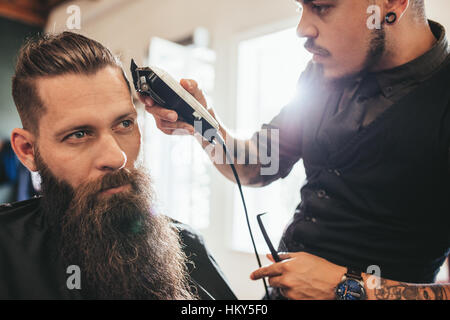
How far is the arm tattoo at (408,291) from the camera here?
895mm

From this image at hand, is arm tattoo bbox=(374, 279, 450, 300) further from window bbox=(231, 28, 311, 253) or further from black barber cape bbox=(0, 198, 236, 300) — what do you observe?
window bbox=(231, 28, 311, 253)

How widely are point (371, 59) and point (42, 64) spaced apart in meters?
1.07

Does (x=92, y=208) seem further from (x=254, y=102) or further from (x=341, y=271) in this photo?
(x=254, y=102)

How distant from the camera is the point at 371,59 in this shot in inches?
44.6

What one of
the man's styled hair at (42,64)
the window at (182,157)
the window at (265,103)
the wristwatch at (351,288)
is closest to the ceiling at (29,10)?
the window at (182,157)

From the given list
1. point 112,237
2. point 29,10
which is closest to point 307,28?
point 112,237

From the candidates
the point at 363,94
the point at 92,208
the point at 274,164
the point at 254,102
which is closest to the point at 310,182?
the point at 274,164

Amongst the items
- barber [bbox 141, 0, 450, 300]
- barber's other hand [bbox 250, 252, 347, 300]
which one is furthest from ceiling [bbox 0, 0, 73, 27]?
barber's other hand [bbox 250, 252, 347, 300]

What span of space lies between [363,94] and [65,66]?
1.00 metres

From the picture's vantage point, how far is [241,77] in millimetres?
2982

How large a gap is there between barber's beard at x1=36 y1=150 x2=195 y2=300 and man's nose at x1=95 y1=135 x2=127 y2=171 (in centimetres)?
2

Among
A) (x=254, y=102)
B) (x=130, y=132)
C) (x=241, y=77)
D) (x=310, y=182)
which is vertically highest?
(x=241, y=77)

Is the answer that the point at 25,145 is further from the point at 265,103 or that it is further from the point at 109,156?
the point at 265,103

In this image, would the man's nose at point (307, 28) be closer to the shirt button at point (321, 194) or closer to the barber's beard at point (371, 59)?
the barber's beard at point (371, 59)
